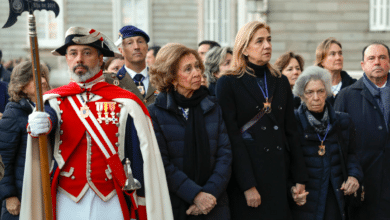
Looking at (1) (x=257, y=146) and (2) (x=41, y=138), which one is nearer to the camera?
(2) (x=41, y=138)

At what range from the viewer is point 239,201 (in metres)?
3.37

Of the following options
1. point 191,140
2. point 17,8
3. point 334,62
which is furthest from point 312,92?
point 17,8

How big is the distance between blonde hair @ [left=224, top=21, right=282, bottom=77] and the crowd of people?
0.01 metres

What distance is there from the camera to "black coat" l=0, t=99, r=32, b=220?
141 inches

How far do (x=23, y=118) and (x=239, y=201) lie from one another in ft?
6.06

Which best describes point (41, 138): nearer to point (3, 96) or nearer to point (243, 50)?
point (243, 50)

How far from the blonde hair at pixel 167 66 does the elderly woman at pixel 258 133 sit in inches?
14.3

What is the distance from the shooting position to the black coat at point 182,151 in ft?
10.1

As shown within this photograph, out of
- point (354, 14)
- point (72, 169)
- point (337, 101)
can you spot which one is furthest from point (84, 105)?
point (354, 14)

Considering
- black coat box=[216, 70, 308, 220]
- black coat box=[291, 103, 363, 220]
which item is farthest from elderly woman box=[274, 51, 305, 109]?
black coat box=[216, 70, 308, 220]

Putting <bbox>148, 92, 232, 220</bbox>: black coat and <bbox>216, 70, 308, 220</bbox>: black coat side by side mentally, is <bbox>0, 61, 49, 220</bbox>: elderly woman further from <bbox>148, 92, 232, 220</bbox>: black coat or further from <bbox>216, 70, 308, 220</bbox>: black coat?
<bbox>216, 70, 308, 220</bbox>: black coat

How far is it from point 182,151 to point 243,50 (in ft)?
3.04

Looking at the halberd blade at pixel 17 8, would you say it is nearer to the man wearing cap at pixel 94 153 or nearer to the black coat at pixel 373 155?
the man wearing cap at pixel 94 153

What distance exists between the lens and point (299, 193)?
11.4 ft
